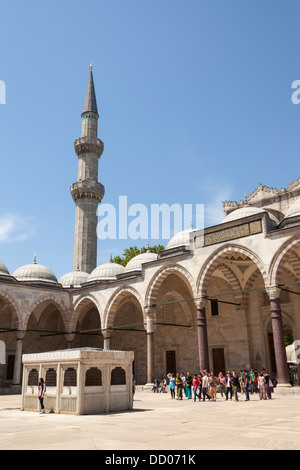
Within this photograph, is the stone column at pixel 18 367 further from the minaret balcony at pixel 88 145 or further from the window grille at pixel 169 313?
the minaret balcony at pixel 88 145

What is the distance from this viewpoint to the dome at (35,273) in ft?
84.5

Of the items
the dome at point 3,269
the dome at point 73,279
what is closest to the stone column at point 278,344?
the dome at point 73,279

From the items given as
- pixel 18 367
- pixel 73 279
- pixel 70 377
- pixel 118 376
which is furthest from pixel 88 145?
pixel 70 377

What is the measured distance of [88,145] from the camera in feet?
110

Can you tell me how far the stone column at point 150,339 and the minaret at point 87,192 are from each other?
12276 millimetres

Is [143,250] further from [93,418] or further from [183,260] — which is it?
[93,418]

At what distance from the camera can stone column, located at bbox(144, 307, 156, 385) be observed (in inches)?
750

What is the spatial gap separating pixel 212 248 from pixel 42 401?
9.67 metres

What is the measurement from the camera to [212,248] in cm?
1722

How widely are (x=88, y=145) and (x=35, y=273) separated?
1258 cm

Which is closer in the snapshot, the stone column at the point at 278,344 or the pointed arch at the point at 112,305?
the stone column at the point at 278,344

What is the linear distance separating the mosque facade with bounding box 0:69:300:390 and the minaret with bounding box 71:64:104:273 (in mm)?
1843

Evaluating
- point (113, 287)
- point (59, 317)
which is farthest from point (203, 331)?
point (59, 317)

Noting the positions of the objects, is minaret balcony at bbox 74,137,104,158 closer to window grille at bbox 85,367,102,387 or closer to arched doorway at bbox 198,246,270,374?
arched doorway at bbox 198,246,270,374
